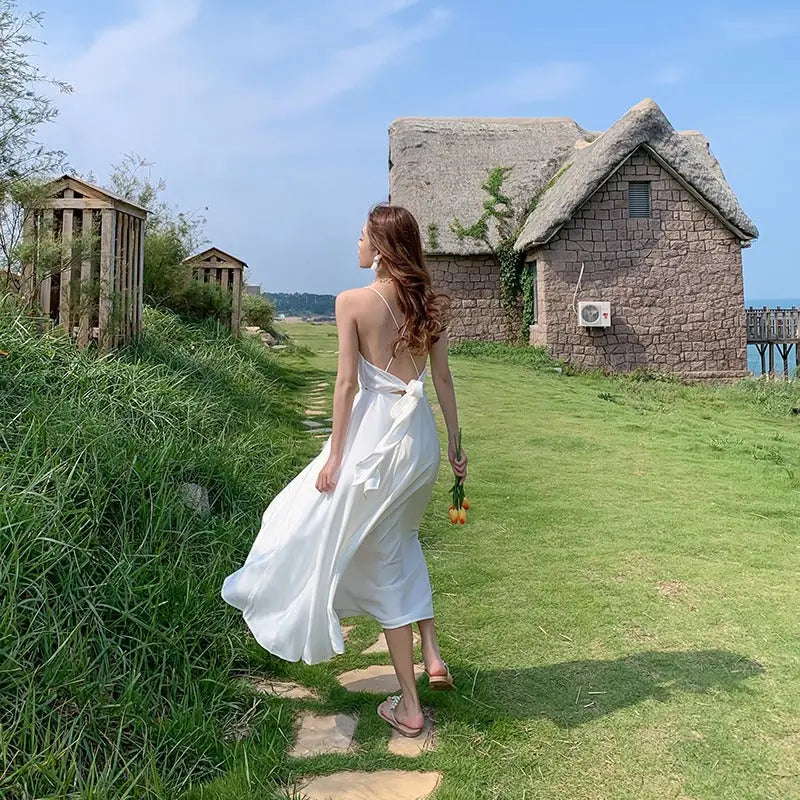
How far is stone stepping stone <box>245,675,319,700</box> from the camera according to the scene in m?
3.03

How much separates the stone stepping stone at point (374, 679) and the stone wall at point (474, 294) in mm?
14068

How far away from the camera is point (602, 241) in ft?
50.6

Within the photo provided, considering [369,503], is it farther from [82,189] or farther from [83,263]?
[82,189]

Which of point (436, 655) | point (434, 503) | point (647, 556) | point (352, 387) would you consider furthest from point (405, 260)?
point (434, 503)

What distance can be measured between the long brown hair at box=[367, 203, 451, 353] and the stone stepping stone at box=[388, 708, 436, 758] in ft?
4.45

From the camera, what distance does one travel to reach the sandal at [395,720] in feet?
8.95

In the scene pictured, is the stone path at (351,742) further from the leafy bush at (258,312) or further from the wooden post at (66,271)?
the leafy bush at (258,312)

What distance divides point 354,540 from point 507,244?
49.0 feet

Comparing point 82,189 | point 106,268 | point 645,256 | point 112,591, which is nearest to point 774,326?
point 645,256

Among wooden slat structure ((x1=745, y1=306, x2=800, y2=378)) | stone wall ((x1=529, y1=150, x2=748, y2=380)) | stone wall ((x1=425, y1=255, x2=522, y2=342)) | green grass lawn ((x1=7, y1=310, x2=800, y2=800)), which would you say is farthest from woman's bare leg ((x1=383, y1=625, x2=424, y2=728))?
wooden slat structure ((x1=745, y1=306, x2=800, y2=378))

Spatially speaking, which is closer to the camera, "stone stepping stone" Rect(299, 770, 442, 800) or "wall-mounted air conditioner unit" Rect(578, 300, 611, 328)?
"stone stepping stone" Rect(299, 770, 442, 800)

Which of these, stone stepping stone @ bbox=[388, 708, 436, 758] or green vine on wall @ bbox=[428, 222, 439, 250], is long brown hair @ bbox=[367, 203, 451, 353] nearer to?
stone stepping stone @ bbox=[388, 708, 436, 758]

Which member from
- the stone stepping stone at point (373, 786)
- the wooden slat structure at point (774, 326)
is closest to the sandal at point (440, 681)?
the stone stepping stone at point (373, 786)

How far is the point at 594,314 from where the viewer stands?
49.6ft
